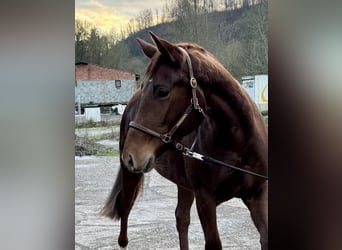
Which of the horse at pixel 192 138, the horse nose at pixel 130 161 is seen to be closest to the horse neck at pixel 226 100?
the horse at pixel 192 138

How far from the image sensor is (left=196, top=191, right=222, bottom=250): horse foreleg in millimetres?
1761

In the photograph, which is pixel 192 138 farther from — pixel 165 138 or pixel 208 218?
pixel 208 218

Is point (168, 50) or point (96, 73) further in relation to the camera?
point (96, 73)

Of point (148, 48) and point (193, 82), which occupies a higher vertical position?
point (148, 48)

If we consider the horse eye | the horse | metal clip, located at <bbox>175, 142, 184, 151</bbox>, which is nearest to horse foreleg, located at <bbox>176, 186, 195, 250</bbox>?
the horse

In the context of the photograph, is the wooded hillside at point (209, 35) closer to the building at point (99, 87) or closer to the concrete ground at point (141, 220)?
the building at point (99, 87)

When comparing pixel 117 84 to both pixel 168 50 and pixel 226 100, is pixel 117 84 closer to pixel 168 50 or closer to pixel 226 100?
pixel 168 50

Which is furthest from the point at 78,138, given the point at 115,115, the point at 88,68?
the point at 88,68

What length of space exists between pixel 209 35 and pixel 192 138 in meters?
0.44

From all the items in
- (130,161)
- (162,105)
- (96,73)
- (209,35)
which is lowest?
(130,161)

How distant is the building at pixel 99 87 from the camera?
1766mm

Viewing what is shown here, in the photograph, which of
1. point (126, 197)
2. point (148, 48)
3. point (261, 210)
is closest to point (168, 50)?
point (148, 48)

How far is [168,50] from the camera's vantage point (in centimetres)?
164

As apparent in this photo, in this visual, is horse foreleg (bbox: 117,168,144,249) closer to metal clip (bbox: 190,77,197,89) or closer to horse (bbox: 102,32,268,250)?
horse (bbox: 102,32,268,250)
